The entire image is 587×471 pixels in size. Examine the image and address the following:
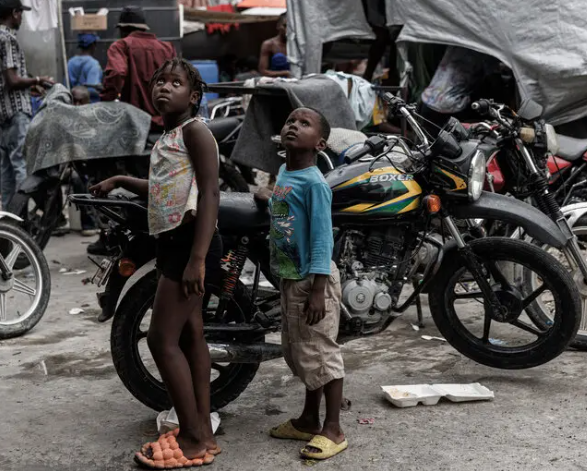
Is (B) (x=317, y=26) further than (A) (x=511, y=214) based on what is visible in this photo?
Yes

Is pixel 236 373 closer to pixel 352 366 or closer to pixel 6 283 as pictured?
pixel 352 366

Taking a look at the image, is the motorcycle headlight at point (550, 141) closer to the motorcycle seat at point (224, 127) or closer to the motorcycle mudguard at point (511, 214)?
the motorcycle mudguard at point (511, 214)

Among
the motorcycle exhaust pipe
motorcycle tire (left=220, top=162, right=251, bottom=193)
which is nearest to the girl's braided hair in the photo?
the motorcycle exhaust pipe

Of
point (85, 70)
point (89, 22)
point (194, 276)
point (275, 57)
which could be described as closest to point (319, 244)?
point (194, 276)

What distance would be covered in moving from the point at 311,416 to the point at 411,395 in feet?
1.99

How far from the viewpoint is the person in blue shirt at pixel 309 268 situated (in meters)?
3.54

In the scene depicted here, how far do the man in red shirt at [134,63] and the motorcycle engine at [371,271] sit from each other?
141 inches

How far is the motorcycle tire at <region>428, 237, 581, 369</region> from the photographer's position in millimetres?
4414

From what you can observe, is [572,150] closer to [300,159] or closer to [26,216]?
[300,159]

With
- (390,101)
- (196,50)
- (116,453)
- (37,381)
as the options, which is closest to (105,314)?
(116,453)

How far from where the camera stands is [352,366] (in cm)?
488

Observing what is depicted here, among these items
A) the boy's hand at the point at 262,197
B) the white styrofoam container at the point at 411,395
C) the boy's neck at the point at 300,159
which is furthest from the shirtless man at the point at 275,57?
the boy's neck at the point at 300,159

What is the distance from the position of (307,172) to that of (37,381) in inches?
81.3

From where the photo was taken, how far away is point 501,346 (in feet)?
15.1
